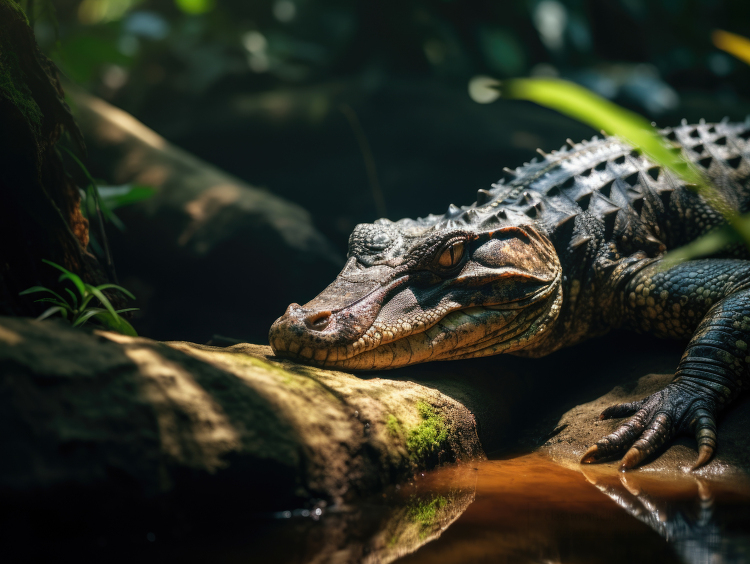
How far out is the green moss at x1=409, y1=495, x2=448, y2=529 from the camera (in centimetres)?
214

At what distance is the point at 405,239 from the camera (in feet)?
12.7

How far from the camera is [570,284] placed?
4148 millimetres

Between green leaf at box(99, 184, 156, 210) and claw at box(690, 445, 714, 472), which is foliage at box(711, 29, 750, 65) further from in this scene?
green leaf at box(99, 184, 156, 210)

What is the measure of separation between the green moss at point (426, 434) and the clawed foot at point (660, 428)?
0.84 metres

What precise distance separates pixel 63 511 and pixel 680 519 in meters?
2.25

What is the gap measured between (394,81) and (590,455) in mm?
8046

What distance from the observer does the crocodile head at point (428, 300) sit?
3088 mm

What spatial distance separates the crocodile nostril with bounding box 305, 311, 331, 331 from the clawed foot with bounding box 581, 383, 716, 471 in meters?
1.65

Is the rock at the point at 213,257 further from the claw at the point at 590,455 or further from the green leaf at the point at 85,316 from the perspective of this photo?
the claw at the point at 590,455

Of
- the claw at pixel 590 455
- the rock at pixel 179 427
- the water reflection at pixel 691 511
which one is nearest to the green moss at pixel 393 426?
the rock at pixel 179 427

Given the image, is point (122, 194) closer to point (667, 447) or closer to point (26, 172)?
point (26, 172)

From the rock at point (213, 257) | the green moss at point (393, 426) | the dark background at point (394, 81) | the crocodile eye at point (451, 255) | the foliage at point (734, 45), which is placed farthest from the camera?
the dark background at point (394, 81)

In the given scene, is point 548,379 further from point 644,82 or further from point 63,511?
point 644,82

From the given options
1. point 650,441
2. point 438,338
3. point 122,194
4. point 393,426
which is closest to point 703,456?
point 650,441
